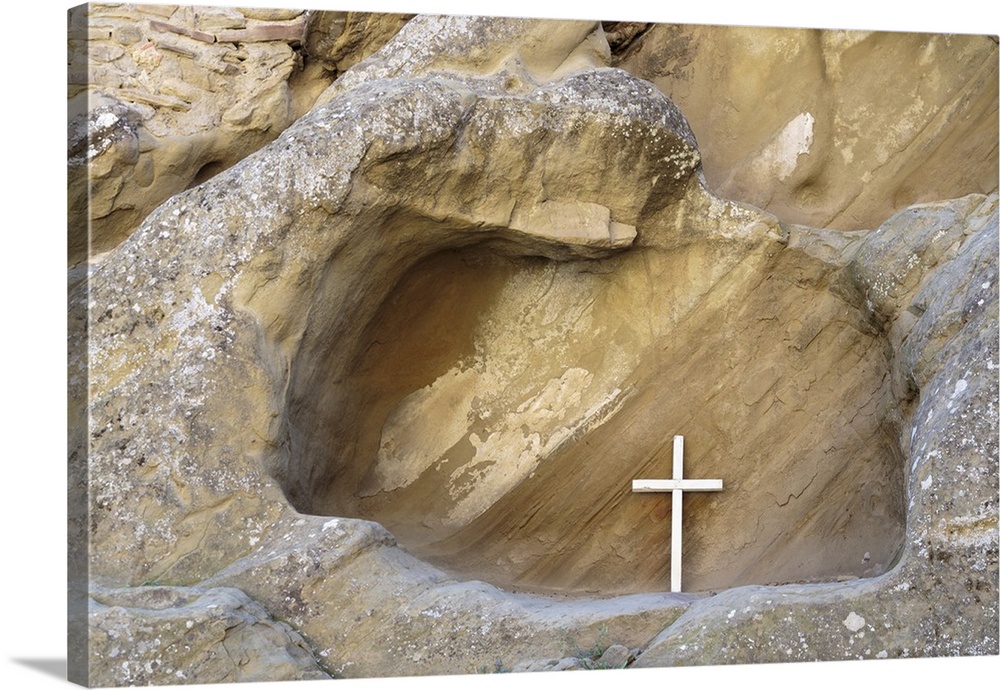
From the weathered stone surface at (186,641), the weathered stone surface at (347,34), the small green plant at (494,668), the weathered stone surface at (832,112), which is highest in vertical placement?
the weathered stone surface at (347,34)

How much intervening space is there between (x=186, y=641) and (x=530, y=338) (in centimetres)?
355

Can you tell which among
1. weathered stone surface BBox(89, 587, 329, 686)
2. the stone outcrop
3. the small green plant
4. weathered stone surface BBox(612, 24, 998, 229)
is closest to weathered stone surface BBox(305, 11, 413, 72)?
the stone outcrop

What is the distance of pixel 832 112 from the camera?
1052cm

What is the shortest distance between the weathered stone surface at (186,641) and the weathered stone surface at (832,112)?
4.69 meters

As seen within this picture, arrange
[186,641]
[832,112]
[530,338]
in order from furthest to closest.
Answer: [832,112] → [530,338] → [186,641]

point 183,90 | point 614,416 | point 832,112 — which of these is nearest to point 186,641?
point 614,416

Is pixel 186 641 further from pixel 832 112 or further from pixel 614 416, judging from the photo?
pixel 832 112

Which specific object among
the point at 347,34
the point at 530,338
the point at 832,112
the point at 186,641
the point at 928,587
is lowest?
the point at 186,641

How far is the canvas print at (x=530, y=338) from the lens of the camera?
796 centimetres

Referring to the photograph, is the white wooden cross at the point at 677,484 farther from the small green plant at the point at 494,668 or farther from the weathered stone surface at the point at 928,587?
the small green plant at the point at 494,668

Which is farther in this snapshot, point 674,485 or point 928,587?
point 674,485

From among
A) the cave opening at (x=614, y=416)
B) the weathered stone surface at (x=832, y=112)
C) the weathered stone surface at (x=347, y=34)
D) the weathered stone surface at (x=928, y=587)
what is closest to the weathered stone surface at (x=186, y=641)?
the weathered stone surface at (x=928, y=587)

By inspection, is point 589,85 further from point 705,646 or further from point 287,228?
point 705,646

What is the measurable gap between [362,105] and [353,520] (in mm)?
2426
